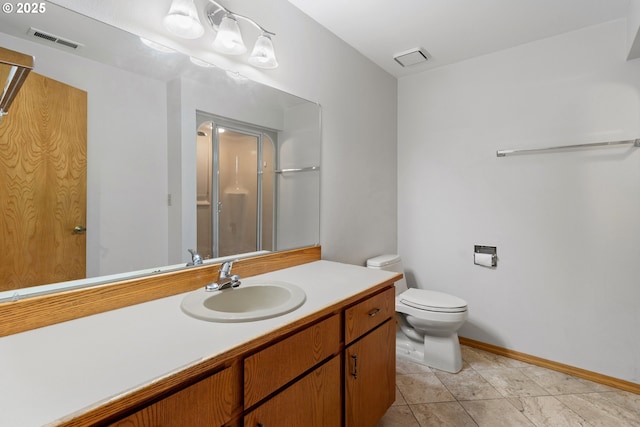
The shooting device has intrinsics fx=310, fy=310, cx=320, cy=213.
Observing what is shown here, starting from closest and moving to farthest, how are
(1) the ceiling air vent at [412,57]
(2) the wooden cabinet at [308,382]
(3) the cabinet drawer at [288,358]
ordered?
(2) the wooden cabinet at [308,382]
(3) the cabinet drawer at [288,358]
(1) the ceiling air vent at [412,57]

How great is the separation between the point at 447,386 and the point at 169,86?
221 cm

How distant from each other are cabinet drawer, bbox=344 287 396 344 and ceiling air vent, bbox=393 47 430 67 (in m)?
1.74

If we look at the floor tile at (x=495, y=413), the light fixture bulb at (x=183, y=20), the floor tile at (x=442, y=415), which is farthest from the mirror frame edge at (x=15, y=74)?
the floor tile at (x=495, y=413)

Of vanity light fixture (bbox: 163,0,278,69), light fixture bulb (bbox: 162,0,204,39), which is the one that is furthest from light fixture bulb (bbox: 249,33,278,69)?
light fixture bulb (bbox: 162,0,204,39)

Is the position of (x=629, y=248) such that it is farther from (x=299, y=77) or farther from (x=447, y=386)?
(x=299, y=77)

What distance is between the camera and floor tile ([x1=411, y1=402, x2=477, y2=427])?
160 cm

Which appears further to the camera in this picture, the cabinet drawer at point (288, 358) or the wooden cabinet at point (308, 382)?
the cabinet drawer at point (288, 358)

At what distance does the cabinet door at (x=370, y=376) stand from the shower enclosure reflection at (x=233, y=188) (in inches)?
27.6

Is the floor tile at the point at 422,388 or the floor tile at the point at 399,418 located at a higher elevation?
the floor tile at the point at 422,388

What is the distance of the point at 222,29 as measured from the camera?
135 cm

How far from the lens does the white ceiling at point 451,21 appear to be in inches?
68.7

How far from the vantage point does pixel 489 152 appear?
2.34 metres

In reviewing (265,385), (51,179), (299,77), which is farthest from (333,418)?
(299,77)

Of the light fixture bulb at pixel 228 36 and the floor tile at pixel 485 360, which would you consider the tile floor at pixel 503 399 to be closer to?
the floor tile at pixel 485 360
